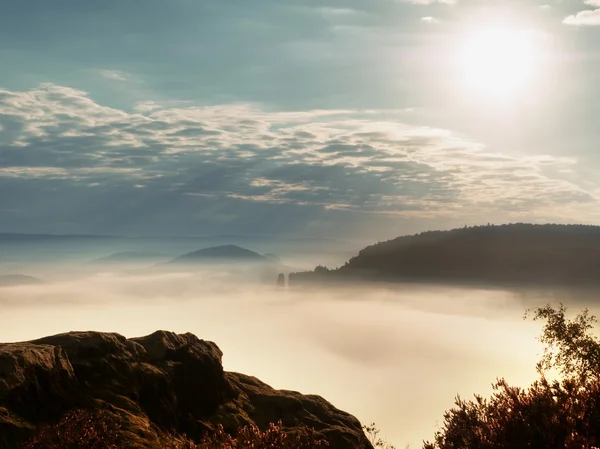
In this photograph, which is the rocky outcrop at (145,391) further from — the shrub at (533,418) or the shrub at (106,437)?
the shrub at (533,418)

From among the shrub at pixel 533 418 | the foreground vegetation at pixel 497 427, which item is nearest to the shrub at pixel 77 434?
the foreground vegetation at pixel 497 427

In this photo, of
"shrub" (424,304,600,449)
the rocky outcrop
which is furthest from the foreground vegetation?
the rocky outcrop

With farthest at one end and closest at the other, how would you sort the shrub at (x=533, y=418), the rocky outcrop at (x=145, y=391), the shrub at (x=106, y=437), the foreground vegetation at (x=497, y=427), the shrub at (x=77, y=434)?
the rocky outcrop at (x=145, y=391)
the shrub at (x=77, y=434)
the shrub at (x=106, y=437)
the foreground vegetation at (x=497, y=427)
the shrub at (x=533, y=418)

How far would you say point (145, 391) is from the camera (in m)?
44.9

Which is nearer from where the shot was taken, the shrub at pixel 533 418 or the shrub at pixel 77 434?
the shrub at pixel 533 418

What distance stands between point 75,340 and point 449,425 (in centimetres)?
2715

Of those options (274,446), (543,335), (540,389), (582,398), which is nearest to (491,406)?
(540,389)

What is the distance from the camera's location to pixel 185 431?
1809 inches

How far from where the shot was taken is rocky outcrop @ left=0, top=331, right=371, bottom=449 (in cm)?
3634

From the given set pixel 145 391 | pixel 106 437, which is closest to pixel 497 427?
pixel 106 437

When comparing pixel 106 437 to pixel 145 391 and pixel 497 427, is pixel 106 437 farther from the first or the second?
pixel 497 427

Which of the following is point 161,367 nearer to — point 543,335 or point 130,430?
point 130,430

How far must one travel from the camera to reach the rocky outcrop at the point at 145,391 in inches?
1431

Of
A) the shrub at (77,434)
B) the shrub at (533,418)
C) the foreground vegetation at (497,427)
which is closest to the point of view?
the shrub at (533,418)
